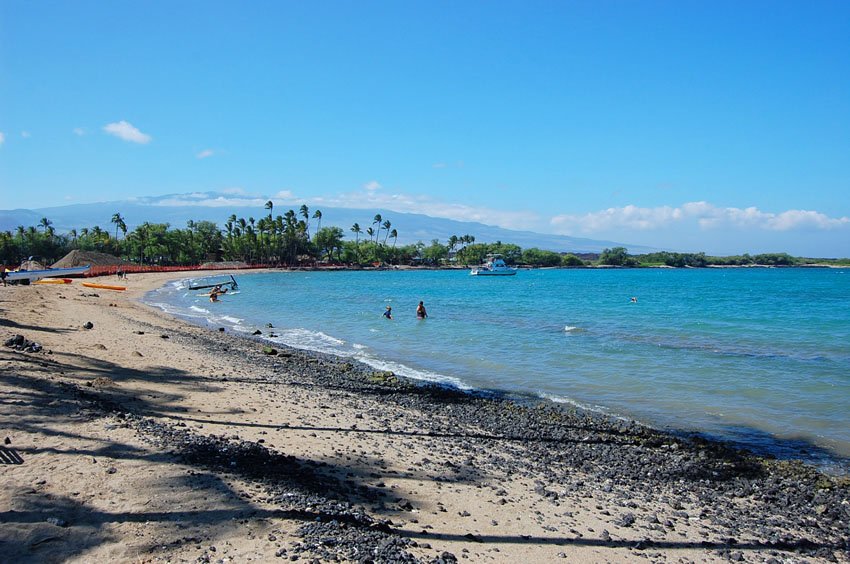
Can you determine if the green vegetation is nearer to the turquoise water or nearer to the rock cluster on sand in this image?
the turquoise water

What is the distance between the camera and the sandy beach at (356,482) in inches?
216

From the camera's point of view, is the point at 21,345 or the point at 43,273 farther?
the point at 43,273

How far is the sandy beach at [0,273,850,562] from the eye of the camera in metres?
5.49

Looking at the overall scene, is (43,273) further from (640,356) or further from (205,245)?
(205,245)

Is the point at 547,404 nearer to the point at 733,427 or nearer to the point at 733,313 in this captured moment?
the point at 733,427

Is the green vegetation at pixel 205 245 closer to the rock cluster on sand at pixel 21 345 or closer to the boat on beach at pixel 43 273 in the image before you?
the boat on beach at pixel 43 273

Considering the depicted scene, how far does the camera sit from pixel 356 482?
7.42 meters

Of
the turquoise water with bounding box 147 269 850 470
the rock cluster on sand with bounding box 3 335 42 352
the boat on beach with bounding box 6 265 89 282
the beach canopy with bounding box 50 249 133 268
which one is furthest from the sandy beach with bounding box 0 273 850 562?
the beach canopy with bounding box 50 249 133 268

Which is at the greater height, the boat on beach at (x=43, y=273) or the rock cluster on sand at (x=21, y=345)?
the rock cluster on sand at (x=21, y=345)

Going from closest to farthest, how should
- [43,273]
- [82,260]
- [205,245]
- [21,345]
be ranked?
[21,345], [43,273], [82,260], [205,245]

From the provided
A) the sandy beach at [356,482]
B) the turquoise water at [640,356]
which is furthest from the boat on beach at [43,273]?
the sandy beach at [356,482]

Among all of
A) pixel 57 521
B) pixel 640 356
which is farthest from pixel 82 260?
pixel 57 521

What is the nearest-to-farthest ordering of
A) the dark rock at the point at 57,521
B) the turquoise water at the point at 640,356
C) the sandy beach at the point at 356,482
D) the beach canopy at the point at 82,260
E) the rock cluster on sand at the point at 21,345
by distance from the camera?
the dark rock at the point at 57,521, the sandy beach at the point at 356,482, the turquoise water at the point at 640,356, the rock cluster on sand at the point at 21,345, the beach canopy at the point at 82,260

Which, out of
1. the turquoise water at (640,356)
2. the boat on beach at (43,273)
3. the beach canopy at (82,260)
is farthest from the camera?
the beach canopy at (82,260)
